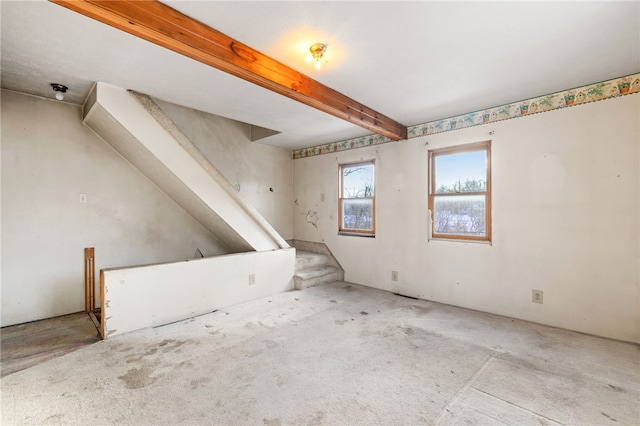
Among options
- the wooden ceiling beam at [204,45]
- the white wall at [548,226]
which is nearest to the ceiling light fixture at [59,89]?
the wooden ceiling beam at [204,45]

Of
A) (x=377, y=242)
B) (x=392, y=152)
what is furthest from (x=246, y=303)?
(x=392, y=152)

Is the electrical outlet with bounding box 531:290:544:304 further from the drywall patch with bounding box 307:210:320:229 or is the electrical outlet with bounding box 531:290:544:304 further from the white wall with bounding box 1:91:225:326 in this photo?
the white wall with bounding box 1:91:225:326

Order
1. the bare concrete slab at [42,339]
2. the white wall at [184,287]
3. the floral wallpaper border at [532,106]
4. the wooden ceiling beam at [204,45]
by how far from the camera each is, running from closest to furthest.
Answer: the wooden ceiling beam at [204,45] < the bare concrete slab at [42,339] < the floral wallpaper border at [532,106] < the white wall at [184,287]

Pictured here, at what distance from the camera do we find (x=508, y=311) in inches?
131

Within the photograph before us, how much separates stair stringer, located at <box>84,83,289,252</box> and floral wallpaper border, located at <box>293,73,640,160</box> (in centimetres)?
241

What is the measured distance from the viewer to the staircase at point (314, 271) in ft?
14.8

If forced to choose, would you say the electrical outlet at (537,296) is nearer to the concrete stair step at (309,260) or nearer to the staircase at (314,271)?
the staircase at (314,271)

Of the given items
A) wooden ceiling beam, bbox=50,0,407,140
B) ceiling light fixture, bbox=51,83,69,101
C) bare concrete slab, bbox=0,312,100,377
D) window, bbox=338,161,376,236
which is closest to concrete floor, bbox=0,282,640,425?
bare concrete slab, bbox=0,312,100,377

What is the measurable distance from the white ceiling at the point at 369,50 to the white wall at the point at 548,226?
471mm

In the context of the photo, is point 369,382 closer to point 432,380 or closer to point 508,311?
point 432,380

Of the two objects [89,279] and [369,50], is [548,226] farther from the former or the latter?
[89,279]

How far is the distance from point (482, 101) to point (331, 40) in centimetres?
211

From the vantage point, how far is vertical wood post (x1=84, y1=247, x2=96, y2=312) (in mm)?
3559

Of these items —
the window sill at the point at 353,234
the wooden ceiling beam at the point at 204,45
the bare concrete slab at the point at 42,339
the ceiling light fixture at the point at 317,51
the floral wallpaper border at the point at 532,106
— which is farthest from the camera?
the window sill at the point at 353,234
